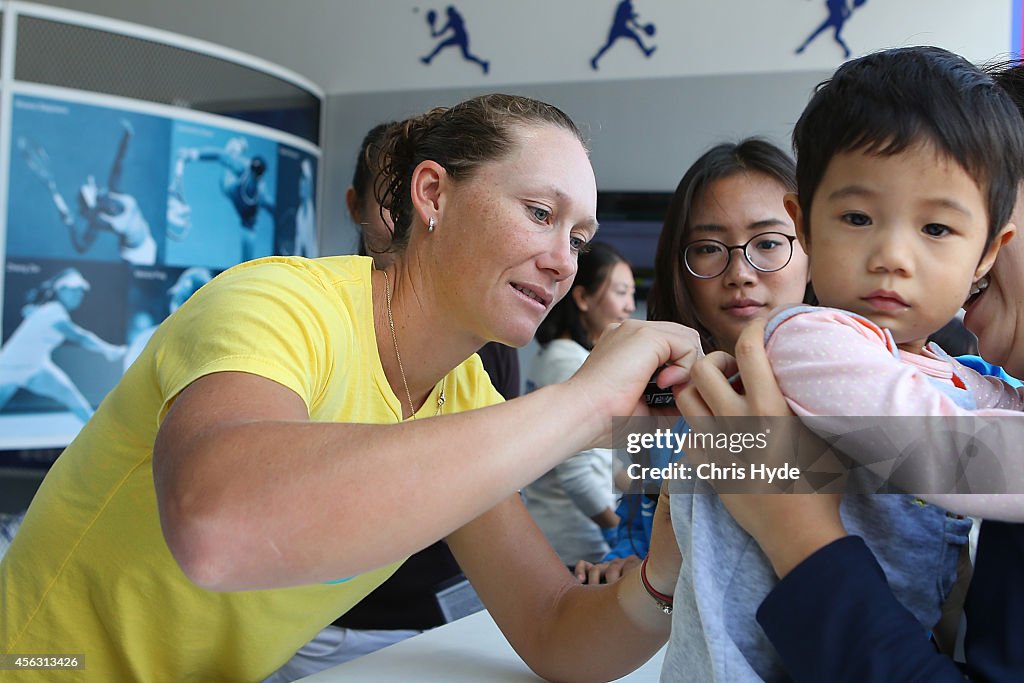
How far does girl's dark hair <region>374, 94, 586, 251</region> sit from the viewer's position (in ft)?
4.56

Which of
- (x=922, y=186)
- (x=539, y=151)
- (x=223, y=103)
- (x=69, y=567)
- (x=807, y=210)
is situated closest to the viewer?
(x=922, y=186)

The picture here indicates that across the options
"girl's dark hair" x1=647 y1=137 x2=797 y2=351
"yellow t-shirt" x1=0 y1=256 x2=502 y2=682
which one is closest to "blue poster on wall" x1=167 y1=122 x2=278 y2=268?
"girl's dark hair" x1=647 y1=137 x2=797 y2=351

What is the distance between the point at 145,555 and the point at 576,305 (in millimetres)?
2736

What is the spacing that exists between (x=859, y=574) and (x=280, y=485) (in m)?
0.49

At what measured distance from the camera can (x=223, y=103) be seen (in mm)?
4754

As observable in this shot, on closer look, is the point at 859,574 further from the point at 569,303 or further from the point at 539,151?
the point at 569,303

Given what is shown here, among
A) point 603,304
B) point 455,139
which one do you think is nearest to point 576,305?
point 603,304

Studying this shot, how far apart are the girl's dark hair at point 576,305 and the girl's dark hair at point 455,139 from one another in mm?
2113

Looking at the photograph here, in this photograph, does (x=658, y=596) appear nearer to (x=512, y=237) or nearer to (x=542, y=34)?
(x=512, y=237)

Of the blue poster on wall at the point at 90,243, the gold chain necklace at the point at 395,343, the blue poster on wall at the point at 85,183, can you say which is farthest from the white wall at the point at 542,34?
the gold chain necklace at the point at 395,343

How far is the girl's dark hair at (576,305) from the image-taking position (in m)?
3.73

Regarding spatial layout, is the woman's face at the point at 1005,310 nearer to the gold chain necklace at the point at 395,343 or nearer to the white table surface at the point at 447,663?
the white table surface at the point at 447,663

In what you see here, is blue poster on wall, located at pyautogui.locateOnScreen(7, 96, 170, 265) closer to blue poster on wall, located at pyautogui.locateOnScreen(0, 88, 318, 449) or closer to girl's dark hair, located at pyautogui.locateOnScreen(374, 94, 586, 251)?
blue poster on wall, located at pyautogui.locateOnScreen(0, 88, 318, 449)

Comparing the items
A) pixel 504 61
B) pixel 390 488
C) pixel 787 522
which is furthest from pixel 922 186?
pixel 504 61
